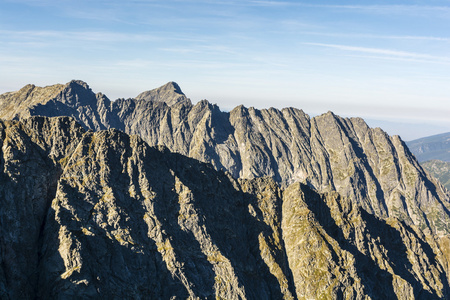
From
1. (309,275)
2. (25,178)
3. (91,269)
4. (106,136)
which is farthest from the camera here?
(309,275)

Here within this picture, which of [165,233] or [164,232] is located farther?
[165,233]

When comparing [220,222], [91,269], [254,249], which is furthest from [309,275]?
[91,269]

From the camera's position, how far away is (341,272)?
144 m

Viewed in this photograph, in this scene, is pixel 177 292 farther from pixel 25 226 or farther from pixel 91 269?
pixel 25 226

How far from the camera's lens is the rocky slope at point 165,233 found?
103500mm

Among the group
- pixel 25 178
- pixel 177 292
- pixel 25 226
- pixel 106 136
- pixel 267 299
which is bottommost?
pixel 267 299

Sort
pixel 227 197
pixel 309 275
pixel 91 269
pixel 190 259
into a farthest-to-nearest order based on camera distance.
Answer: pixel 227 197, pixel 309 275, pixel 190 259, pixel 91 269

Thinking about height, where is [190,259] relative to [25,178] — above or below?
below

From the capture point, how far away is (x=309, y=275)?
472 ft

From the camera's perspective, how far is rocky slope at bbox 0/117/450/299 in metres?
104

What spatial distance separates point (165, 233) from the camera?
125 metres

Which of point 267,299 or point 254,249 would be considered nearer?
point 267,299

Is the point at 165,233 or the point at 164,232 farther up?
the point at 164,232

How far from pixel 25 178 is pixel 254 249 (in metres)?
87.6
